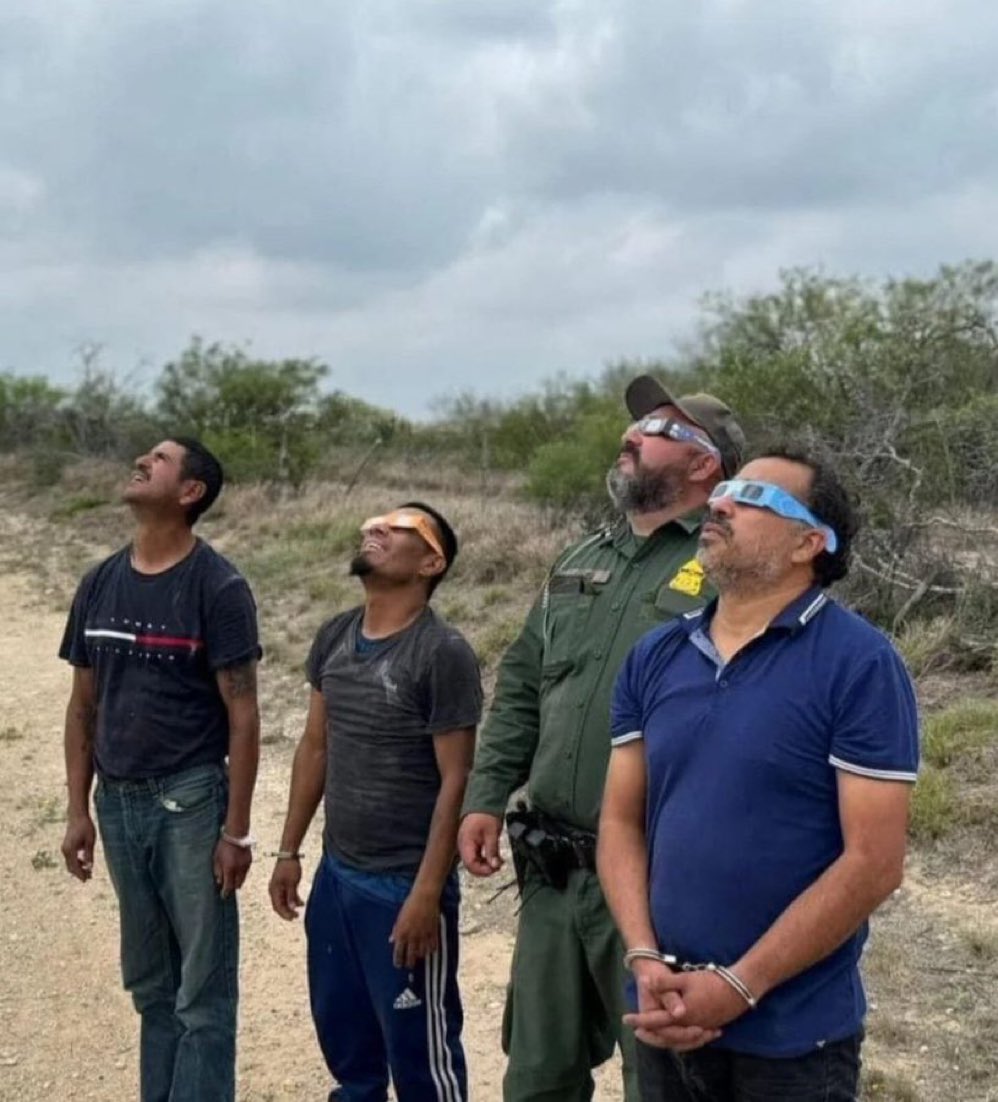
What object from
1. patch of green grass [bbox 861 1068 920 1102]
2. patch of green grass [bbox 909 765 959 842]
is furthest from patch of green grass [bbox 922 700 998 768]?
patch of green grass [bbox 861 1068 920 1102]

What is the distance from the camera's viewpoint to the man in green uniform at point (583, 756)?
2.70 metres

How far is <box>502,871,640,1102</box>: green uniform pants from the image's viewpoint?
2.70 metres

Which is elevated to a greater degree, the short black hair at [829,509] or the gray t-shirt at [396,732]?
the short black hair at [829,509]

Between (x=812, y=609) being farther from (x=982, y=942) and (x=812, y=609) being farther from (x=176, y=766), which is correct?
(x=982, y=942)

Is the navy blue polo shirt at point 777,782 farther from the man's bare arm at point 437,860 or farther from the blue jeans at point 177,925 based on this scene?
the blue jeans at point 177,925

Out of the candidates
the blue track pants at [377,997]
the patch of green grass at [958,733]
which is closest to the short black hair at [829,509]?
the blue track pants at [377,997]

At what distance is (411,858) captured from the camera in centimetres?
305

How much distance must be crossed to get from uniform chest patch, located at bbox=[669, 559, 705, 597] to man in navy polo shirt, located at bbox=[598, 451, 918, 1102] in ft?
1.38

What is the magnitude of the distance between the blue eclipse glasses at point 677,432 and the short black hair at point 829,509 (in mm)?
537

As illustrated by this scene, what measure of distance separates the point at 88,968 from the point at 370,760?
235 cm

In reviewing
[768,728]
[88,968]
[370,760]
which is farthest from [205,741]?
[88,968]

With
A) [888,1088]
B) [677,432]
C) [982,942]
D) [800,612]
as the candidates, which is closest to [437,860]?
[677,432]

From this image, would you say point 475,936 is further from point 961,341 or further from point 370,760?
point 961,341

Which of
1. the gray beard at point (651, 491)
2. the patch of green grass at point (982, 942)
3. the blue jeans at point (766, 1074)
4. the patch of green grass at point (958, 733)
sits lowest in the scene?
the patch of green grass at point (982, 942)
